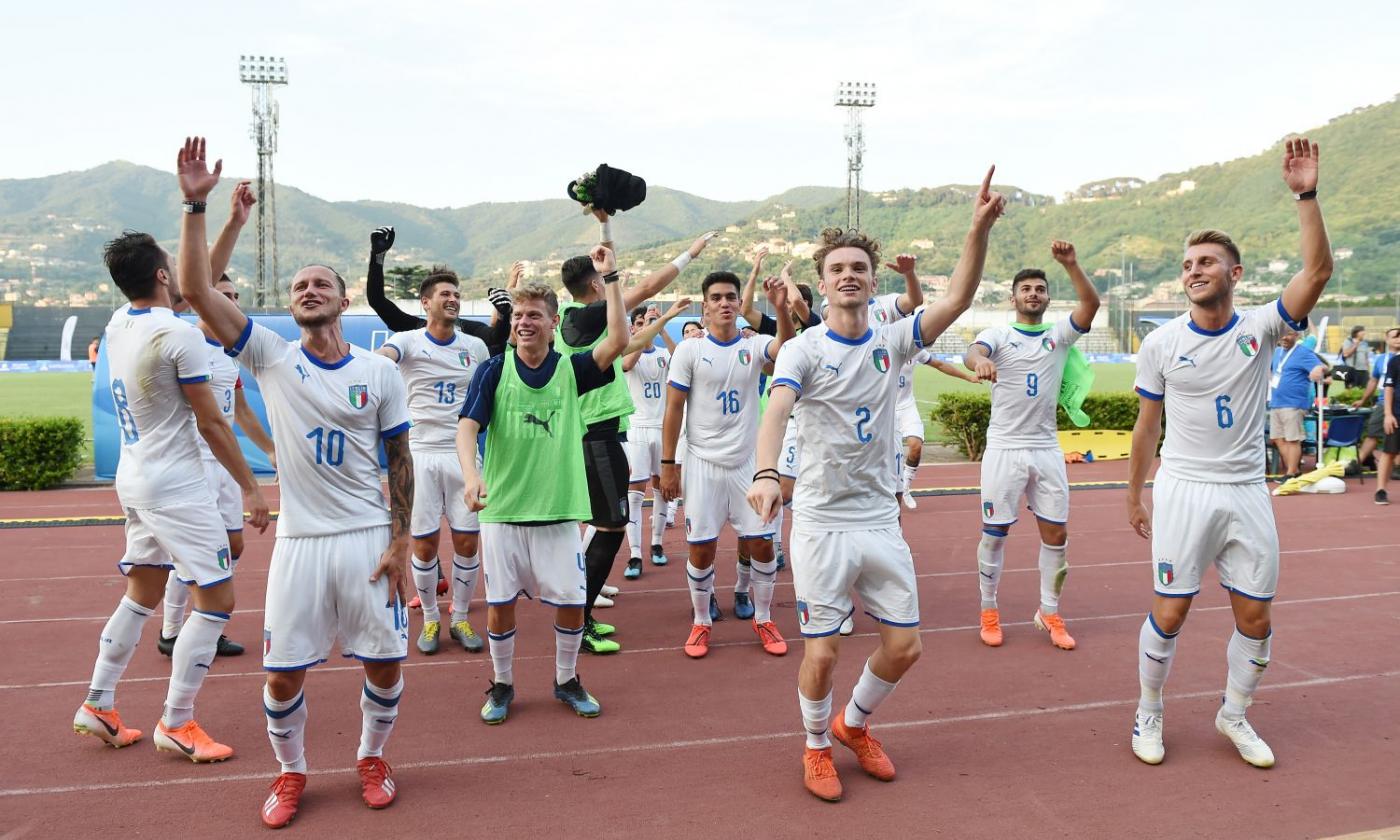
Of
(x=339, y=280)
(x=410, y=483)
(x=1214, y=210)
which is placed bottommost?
(x=410, y=483)

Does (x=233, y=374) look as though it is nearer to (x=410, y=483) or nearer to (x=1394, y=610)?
(x=410, y=483)

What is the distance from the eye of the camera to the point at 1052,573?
6.77 m

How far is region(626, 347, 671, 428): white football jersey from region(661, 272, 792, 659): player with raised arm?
2685 millimetres

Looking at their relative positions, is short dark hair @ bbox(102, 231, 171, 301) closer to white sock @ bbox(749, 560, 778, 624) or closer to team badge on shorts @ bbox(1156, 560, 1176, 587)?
white sock @ bbox(749, 560, 778, 624)

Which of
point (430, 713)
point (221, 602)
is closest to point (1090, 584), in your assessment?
point (430, 713)

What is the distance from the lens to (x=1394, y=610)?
24.5ft

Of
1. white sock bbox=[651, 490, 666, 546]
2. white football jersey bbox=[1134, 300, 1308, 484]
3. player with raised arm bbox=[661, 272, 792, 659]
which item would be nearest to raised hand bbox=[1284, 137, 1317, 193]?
white football jersey bbox=[1134, 300, 1308, 484]

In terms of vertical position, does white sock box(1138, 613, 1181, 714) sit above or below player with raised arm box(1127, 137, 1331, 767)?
below

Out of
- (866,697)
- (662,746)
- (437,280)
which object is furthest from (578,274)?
(866,697)

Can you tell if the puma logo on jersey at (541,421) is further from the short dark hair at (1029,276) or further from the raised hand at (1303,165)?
the raised hand at (1303,165)

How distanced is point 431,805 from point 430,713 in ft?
3.95

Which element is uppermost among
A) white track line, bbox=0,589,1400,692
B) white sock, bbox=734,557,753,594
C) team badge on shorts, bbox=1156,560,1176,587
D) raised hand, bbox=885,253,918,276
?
raised hand, bbox=885,253,918,276

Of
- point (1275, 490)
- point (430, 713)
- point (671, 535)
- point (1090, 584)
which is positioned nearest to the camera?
point (430, 713)

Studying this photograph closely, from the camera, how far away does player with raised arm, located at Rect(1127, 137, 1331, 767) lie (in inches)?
184
